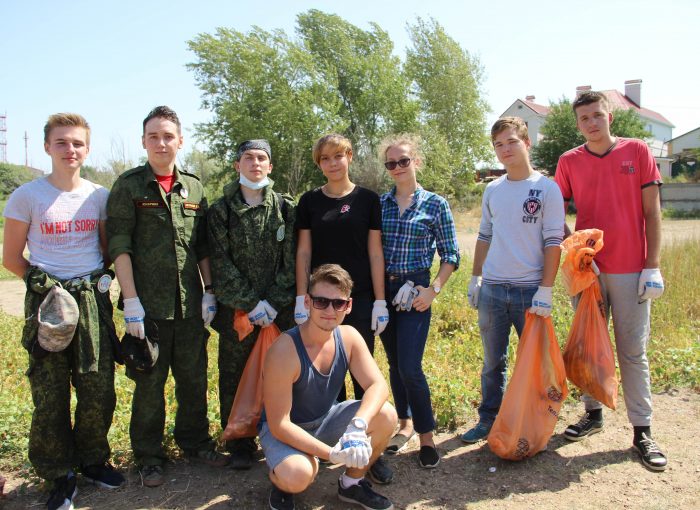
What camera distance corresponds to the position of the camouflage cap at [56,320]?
9.02ft

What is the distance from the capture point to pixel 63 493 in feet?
9.36

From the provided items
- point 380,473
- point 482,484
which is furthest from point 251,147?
point 482,484

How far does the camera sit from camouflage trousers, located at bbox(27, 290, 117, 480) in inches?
113

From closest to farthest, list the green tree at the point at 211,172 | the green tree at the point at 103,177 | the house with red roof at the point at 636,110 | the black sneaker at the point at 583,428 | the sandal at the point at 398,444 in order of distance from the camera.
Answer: the sandal at the point at 398,444, the black sneaker at the point at 583,428, the green tree at the point at 103,177, the green tree at the point at 211,172, the house with red roof at the point at 636,110

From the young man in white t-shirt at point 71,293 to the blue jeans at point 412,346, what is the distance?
167 cm

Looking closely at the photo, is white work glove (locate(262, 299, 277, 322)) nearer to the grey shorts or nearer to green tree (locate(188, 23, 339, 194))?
the grey shorts

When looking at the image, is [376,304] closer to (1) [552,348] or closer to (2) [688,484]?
(1) [552,348]

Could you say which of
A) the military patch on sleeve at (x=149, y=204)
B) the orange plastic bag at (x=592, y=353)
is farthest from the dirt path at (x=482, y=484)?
the military patch on sleeve at (x=149, y=204)

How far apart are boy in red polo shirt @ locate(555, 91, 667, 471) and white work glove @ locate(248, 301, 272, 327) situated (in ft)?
7.24

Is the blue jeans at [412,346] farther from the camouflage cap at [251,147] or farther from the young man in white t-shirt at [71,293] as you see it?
the young man in white t-shirt at [71,293]

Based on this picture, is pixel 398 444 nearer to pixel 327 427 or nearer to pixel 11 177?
pixel 327 427

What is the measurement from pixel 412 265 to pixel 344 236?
18.7 inches

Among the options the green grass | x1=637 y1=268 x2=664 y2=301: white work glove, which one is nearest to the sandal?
the green grass

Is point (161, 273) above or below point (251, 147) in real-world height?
below
